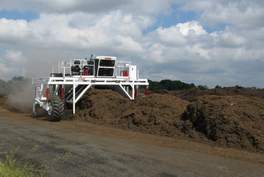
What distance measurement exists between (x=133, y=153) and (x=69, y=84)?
46.6 ft

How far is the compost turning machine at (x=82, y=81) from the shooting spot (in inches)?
1114

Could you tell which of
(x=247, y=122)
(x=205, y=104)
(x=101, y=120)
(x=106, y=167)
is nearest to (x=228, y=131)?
(x=247, y=122)

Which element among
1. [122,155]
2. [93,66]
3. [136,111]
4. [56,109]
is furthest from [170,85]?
[122,155]

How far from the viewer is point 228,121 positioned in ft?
59.8

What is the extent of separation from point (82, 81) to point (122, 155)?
48.5 feet

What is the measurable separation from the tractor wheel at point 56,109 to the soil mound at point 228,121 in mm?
7107

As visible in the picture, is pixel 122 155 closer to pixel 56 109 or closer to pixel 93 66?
pixel 56 109

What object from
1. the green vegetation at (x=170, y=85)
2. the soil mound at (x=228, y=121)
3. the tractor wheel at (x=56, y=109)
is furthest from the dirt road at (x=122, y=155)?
the green vegetation at (x=170, y=85)

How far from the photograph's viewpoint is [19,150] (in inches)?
607

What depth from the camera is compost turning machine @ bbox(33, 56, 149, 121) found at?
28297mm

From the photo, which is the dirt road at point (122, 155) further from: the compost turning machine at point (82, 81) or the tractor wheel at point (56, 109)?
the compost turning machine at point (82, 81)

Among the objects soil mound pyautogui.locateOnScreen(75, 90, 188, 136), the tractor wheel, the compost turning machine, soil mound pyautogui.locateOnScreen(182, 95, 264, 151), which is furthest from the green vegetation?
soil mound pyautogui.locateOnScreen(182, 95, 264, 151)

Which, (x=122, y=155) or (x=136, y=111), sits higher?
(x=136, y=111)

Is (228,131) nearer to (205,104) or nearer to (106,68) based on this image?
(205,104)
